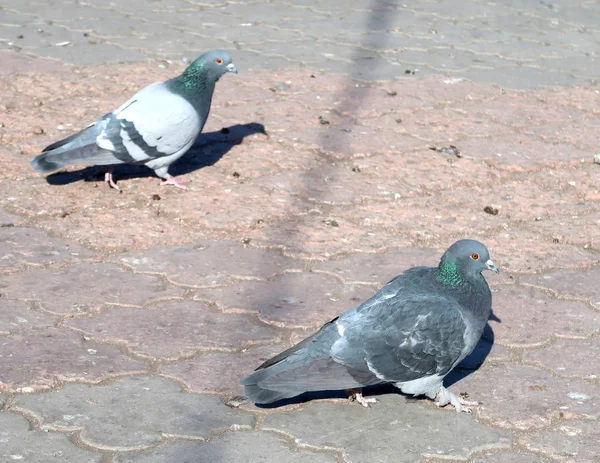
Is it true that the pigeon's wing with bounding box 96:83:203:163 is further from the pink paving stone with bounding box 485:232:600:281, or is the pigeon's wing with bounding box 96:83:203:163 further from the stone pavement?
the pink paving stone with bounding box 485:232:600:281

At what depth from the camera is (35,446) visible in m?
3.04

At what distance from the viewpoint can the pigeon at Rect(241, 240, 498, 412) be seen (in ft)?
10.5

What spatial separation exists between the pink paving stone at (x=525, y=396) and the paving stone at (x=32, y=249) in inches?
72.7

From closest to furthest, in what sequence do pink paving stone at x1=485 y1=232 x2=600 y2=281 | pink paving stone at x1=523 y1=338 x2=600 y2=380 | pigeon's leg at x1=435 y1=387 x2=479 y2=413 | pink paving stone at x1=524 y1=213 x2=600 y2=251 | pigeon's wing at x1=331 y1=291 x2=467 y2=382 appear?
pigeon's wing at x1=331 y1=291 x2=467 y2=382 < pigeon's leg at x1=435 y1=387 x2=479 y2=413 < pink paving stone at x1=523 y1=338 x2=600 y2=380 < pink paving stone at x1=485 y1=232 x2=600 y2=281 < pink paving stone at x1=524 y1=213 x2=600 y2=251

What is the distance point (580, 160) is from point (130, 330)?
3058mm

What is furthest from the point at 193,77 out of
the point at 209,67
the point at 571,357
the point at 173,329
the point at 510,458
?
the point at 510,458

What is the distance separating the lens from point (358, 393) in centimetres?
343

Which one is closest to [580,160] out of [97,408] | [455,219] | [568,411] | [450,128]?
[450,128]

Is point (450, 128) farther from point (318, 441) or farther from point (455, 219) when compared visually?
point (318, 441)

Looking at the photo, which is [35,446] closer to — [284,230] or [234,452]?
[234,452]

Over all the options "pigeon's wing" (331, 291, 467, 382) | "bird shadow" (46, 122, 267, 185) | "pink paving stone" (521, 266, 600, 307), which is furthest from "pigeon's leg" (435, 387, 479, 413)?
"bird shadow" (46, 122, 267, 185)

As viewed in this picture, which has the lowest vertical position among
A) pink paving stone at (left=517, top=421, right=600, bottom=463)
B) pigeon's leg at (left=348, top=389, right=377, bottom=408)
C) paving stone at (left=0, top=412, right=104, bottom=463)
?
paving stone at (left=0, top=412, right=104, bottom=463)

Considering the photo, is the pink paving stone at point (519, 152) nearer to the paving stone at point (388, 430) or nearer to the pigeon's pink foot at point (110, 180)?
the pigeon's pink foot at point (110, 180)

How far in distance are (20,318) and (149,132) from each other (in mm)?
1528
